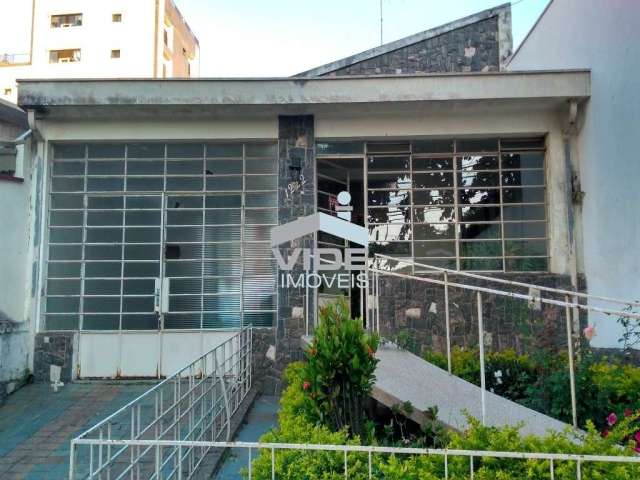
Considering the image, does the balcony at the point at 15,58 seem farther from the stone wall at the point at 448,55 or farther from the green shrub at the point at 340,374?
the green shrub at the point at 340,374

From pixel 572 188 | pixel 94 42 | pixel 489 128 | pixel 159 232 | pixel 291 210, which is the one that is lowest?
pixel 159 232

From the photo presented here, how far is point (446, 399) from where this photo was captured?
4.24m

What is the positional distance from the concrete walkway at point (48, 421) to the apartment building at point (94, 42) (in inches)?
1081

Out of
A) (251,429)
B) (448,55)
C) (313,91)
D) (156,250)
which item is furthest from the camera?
(448,55)

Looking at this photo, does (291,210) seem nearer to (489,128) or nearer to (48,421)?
(489,128)

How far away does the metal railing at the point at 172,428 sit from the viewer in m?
3.12

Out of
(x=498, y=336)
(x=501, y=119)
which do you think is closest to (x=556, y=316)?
(x=498, y=336)

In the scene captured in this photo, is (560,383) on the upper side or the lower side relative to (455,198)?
lower

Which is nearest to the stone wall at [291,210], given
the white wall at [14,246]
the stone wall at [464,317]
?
the stone wall at [464,317]

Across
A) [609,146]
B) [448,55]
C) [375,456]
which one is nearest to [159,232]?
[375,456]

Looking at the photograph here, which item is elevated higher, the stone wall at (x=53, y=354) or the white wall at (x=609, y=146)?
the white wall at (x=609, y=146)

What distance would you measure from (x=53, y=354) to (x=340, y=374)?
540 cm

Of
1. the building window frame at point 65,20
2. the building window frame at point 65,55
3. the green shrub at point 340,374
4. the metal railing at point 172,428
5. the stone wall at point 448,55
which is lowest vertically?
the metal railing at point 172,428

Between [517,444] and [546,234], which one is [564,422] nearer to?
[517,444]
